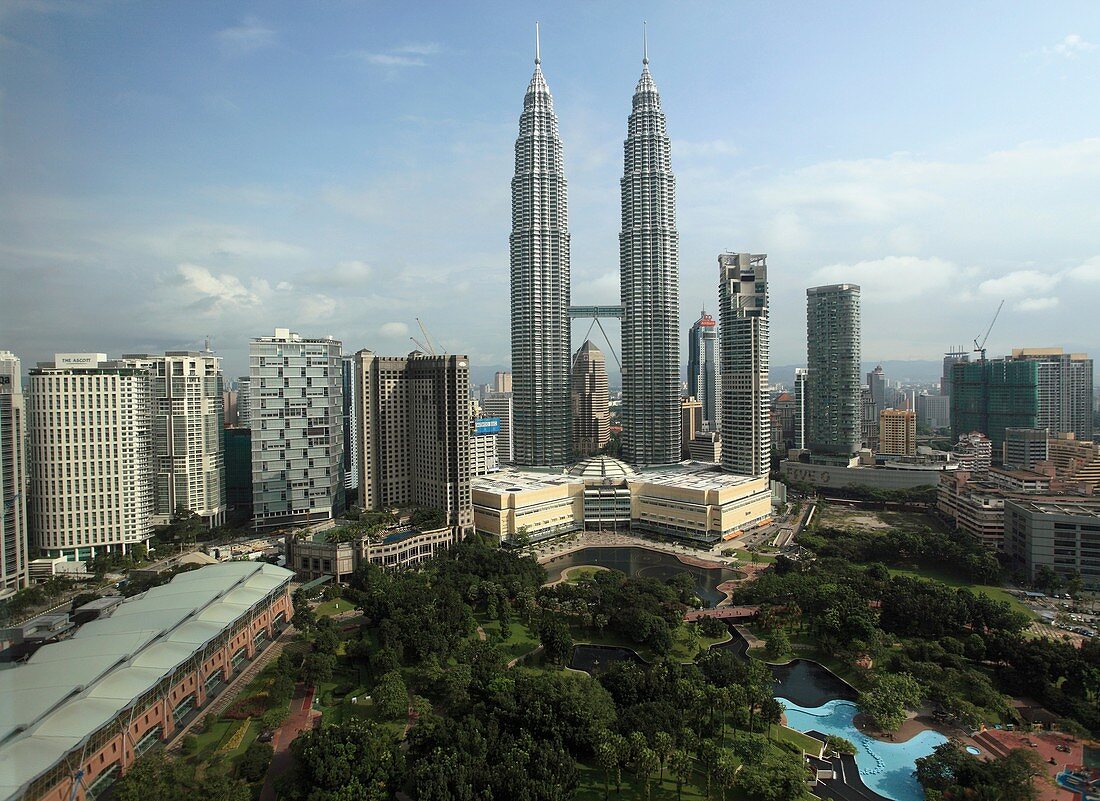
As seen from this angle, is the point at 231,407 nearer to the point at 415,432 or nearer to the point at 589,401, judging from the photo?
the point at 415,432

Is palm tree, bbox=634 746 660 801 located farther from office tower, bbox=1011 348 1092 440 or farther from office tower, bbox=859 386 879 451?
office tower, bbox=1011 348 1092 440

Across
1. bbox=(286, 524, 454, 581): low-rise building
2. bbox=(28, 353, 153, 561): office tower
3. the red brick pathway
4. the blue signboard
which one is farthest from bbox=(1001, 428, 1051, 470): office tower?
bbox=(28, 353, 153, 561): office tower

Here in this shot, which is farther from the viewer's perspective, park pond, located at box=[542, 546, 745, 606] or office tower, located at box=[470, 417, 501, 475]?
office tower, located at box=[470, 417, 501, 475]

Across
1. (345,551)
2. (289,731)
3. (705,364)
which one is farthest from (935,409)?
(289,731)

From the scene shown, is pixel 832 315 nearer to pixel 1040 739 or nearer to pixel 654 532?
pixel 654 532

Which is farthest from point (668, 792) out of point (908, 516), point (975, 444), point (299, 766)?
point (975, 444)

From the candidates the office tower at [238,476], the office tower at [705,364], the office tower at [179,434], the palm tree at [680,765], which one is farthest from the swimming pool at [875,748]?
the office tower at [705,364]
